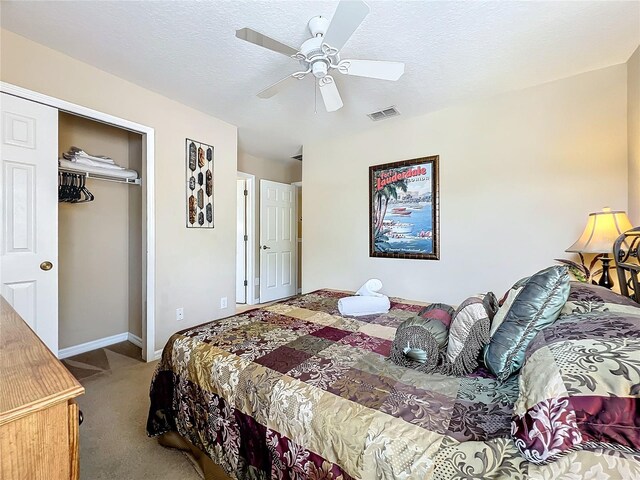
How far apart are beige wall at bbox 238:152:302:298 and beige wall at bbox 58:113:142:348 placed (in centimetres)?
170

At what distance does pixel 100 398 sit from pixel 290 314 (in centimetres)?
159

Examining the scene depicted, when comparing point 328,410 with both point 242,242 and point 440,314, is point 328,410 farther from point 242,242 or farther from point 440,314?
point 242,242

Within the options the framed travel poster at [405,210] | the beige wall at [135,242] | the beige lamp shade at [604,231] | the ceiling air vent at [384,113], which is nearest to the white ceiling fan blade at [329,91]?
the ceiling air vent at [384,113]

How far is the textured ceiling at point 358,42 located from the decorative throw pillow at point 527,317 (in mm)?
1665

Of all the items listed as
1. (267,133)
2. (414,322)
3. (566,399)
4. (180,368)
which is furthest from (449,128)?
(180,368)

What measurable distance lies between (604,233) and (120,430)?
133 inches

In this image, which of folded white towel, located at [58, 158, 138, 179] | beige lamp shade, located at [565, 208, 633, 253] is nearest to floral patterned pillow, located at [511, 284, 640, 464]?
beige lamp shade, located at [565, 208, 633, 253]

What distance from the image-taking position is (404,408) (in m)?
0.89

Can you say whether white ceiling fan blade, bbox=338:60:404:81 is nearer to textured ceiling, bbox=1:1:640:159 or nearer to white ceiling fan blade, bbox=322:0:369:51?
white ceiling fan blade, bbox=322:0:369:51

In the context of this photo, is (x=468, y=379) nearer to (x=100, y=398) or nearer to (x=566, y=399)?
(x=566, y=399)

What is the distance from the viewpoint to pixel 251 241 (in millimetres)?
4684

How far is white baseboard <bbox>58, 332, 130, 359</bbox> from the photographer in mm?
2740

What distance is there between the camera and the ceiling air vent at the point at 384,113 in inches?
118

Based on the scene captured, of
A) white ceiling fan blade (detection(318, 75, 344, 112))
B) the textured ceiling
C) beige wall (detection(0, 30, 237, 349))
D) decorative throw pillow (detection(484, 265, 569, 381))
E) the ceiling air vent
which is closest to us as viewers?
decorative throw pillow (detection(484, 265, 569, 381))
